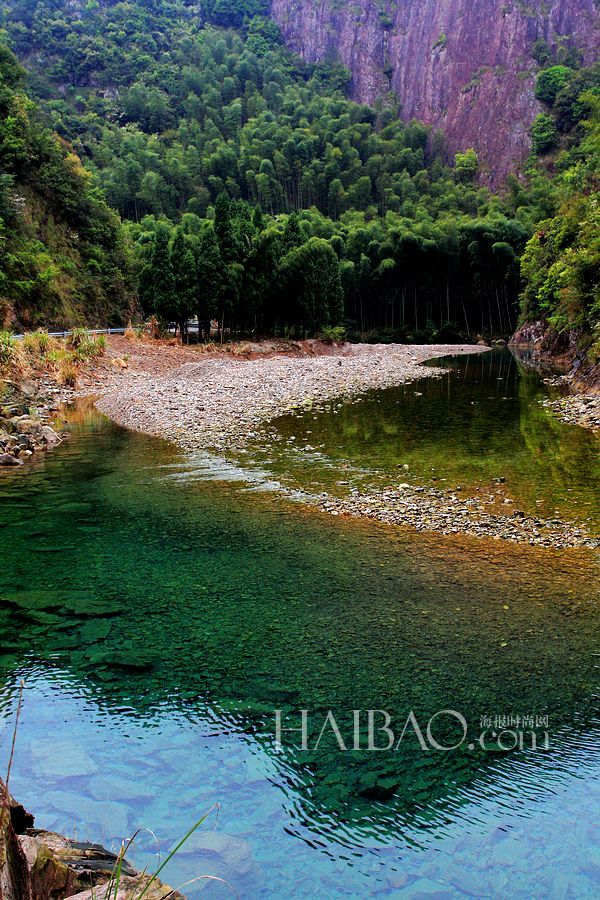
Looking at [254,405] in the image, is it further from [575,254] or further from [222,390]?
[575,254]

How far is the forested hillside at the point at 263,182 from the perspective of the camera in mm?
47000

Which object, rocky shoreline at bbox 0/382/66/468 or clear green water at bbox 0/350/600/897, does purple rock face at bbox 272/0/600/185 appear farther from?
clear green water at bbox 0/350/600/897

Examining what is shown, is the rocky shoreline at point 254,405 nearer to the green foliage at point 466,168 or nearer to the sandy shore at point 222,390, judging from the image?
the sandy shore at point 222,390

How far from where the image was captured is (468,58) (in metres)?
125

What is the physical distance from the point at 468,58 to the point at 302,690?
147 meters

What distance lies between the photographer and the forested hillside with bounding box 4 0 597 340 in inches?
1850

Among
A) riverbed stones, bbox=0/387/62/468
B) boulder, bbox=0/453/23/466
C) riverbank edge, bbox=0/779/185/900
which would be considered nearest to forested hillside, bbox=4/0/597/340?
riverbed stones, bbox=0/387/62/468

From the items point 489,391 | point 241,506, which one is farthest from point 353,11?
point 241,506

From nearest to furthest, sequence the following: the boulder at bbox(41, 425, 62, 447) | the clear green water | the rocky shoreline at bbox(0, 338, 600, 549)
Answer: the clear green water
the rocky shoreline at bbox(0, 338, 600, 549)
the boulder at bbox(41, 425, 62, 447)

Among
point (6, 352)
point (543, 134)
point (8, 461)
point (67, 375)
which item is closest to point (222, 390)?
point (67, 375)

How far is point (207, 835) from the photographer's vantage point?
4.16 metres

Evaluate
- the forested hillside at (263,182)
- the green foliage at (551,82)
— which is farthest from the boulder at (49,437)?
the green foliage at (551,82)

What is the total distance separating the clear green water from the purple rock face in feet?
399

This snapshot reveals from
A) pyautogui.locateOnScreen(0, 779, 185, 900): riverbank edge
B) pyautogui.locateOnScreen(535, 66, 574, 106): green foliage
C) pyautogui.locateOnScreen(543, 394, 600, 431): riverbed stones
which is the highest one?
pyautogui.locateOnScreen(535, 66, 574, 106): green foliage
